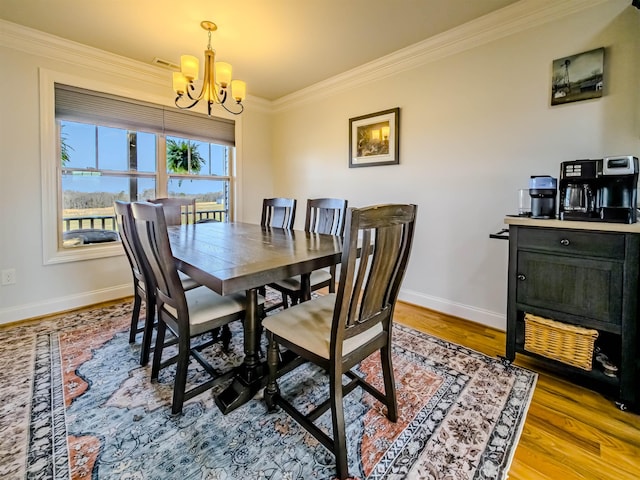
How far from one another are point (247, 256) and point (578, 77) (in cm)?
246

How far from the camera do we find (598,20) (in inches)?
77.4

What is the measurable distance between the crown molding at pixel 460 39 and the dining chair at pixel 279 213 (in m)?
1.63

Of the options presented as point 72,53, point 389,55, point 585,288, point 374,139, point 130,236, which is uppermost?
point 389,55

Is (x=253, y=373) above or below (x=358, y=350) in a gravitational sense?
below

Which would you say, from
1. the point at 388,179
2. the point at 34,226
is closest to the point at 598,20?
the point at 388,179

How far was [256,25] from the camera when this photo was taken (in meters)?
2.43

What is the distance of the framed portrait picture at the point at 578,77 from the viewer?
77.0 inches

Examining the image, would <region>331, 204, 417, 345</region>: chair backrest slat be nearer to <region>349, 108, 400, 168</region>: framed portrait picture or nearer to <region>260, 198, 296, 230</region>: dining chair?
<region>260, 198, 296, 230</region>: dining chair

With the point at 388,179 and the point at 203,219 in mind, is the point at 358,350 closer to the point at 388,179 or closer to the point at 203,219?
the point at 388,179

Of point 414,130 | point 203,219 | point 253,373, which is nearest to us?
point 253,373

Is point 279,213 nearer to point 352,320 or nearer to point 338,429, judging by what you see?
point 352,320

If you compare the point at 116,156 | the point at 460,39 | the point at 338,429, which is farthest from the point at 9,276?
the point at 460,39

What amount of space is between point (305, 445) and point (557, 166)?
93.9 inches

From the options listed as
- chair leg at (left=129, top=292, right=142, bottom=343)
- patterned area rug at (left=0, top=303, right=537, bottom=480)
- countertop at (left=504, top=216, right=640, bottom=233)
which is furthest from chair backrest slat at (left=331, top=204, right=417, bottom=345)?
chair leg at (left=129, top=292, right=142, bottom=343)
